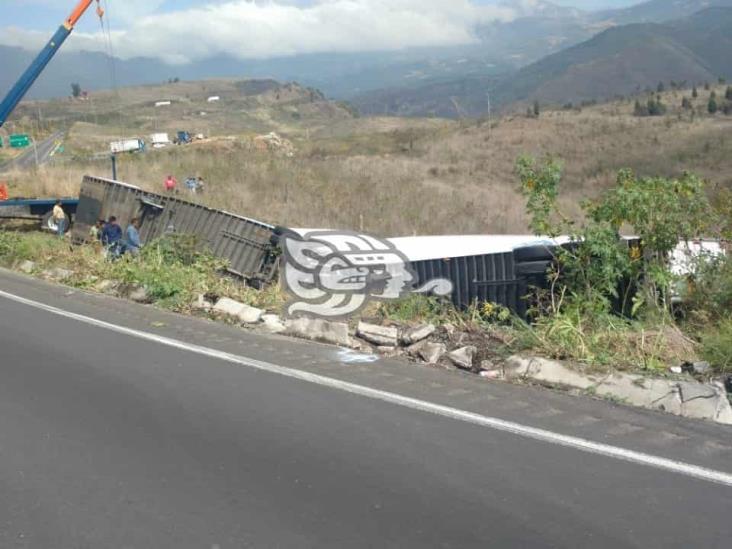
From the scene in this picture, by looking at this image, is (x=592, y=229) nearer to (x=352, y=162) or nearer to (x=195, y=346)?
(x=195, y=346)

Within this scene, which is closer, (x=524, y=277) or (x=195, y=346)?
(x=195, y=346)

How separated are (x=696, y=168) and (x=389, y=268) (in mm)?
27774

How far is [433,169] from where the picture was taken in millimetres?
38750

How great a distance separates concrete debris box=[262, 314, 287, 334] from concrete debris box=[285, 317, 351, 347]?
0.08 meters

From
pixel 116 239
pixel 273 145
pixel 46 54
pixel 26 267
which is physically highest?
pixel 46 54

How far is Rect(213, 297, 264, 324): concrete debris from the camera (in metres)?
9.88

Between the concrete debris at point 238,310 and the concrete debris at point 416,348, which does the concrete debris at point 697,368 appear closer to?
the concrete debris at point 416,348

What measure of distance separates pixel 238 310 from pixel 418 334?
9.99 feet

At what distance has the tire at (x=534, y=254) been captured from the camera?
31.7ft

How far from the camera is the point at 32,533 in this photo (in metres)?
4.29


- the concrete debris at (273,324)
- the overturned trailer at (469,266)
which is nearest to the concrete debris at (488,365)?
the overturned trailer at (469,266)

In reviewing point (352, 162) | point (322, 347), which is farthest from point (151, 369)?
point (352, 162)

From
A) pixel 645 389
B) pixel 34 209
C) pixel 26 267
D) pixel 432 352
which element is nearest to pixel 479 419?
pixel 645 389

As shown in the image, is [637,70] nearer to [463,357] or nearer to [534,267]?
[534,267]
